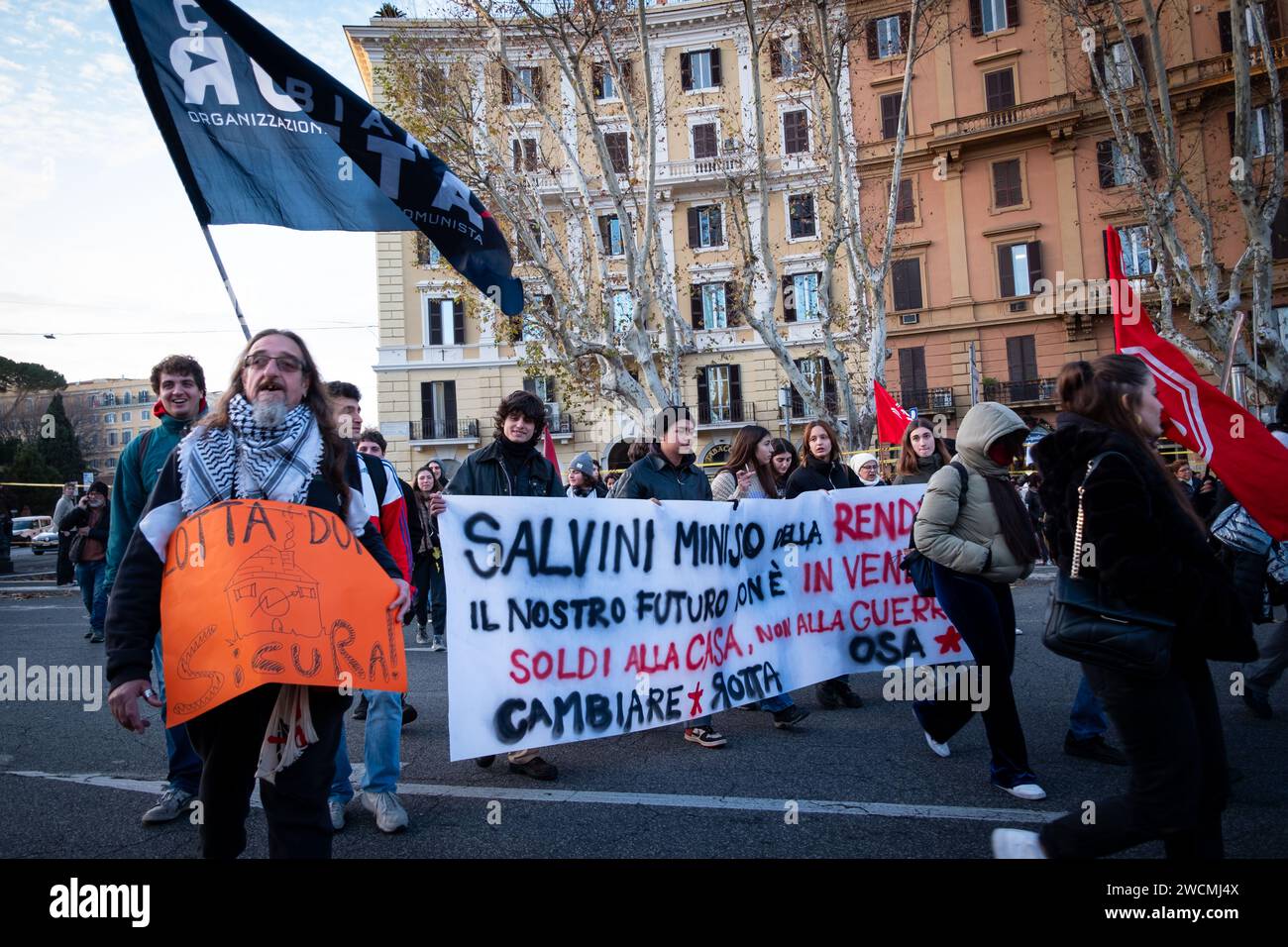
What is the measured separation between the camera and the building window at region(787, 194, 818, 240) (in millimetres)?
32688

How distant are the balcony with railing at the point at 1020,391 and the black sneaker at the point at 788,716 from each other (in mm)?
29359

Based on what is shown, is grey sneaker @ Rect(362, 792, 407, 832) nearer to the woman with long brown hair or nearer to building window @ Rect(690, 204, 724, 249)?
the woman with long brown hair

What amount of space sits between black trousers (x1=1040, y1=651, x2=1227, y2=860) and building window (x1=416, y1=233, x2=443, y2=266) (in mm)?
3695

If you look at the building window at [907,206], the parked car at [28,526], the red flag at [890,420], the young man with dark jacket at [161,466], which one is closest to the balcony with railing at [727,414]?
the building window at [907,206]

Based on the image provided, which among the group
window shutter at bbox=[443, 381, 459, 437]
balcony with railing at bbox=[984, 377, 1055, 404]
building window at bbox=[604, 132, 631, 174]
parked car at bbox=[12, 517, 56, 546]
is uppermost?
building window at bbox=[604, 132, 631, 174]

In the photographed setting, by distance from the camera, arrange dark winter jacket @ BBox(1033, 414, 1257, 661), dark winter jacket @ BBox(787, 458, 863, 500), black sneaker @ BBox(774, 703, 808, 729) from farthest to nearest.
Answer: dark winter jacket @ BBox(787, 458, 863, 500) → black sneaker @ BBox(774, 703, 808, 729) → dark winter jacket @ BBox(1033, 414, 1257, 661)

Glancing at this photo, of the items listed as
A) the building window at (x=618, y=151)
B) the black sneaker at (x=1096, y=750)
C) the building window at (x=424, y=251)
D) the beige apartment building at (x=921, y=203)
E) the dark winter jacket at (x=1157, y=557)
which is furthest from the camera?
the building window at (x=618, y=151)

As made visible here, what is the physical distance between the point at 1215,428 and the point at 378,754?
16.1ft

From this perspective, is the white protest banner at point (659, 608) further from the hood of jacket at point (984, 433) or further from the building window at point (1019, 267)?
the building window at point (1019, 267)

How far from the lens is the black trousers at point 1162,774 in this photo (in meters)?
2.59

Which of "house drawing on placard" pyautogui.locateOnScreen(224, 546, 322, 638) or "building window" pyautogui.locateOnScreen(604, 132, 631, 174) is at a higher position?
"building window" pyautogui.locateOnScreen(604, 132, 631, 174)

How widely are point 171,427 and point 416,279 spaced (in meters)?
34.0

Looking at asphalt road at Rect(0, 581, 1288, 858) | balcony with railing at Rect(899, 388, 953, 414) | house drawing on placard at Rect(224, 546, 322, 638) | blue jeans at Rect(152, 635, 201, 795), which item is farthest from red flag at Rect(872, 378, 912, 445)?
balcony with railing at Rect(899, 388, 953, 414)
